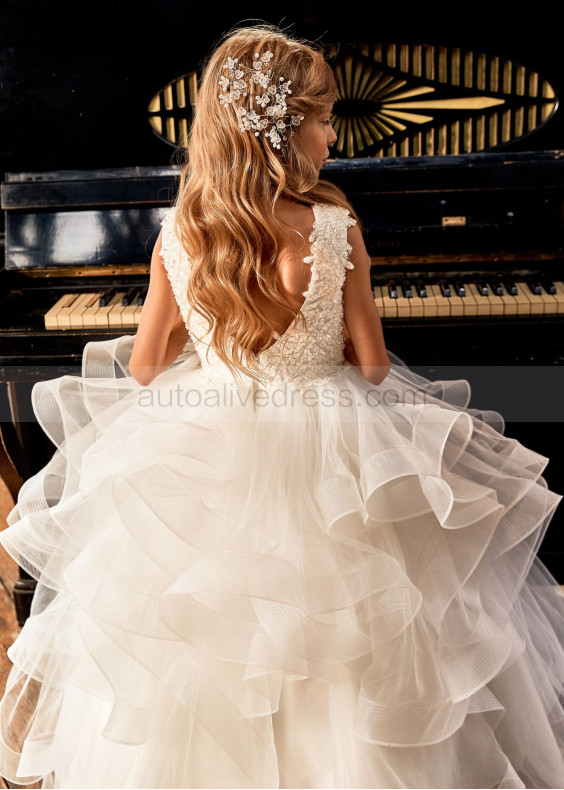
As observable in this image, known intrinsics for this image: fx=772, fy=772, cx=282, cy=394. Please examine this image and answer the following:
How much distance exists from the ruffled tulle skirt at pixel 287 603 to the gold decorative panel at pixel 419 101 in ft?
3.19

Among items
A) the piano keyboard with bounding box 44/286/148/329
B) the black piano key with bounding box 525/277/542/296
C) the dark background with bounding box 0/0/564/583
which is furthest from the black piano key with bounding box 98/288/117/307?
the black piano key with bounding box 525/277/542/296

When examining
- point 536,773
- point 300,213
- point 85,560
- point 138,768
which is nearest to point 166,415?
point 85,560

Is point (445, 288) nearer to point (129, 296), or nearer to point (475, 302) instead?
point (475, 302)

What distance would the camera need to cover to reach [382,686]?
131 cm

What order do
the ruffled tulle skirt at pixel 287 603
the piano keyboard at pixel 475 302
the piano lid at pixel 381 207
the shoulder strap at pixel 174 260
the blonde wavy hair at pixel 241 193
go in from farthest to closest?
the piano lid at pixel 381 207 → the piano keyboard at pixel 475 302 → the shoulder strap at pixel 174 260 → the blonde wavy hair at pixel 241 193 → the ruffled tulle skirt at pixel 287 603

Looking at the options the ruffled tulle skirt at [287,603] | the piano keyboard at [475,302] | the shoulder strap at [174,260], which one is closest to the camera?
the ruffled tulle skirt at [287,603]

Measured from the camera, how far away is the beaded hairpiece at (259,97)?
1.34 metres

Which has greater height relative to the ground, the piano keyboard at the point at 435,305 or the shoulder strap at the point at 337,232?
the shoulder strap at the point at 337,232

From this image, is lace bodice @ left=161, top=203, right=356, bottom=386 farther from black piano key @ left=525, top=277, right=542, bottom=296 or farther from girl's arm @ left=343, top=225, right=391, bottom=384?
black piano key @ left=525, top=277, right=542, bottom=296

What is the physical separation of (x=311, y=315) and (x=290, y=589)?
511 mm

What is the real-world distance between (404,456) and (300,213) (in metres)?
0.49

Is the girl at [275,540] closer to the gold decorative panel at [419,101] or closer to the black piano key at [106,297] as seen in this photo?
the black piano key at [106,297]

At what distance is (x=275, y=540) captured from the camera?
1347mm

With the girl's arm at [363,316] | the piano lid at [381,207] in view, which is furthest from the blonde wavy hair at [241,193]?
the piano lid at [381,207]
